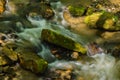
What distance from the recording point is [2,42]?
9.32m

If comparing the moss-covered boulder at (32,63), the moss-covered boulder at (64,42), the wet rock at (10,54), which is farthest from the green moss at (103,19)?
the wet rock at (10,54)

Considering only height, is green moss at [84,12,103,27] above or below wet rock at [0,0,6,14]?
below

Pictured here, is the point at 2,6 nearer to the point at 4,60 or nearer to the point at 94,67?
the point at 4,60

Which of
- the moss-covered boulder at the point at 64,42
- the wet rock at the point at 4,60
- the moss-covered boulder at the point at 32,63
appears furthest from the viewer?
the moss-covered boulder at the point at 64,42

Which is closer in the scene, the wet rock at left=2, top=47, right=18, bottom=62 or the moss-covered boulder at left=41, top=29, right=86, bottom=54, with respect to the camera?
the wet rock at left=2, top=47, right=18, bottom=62

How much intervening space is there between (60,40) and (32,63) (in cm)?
158

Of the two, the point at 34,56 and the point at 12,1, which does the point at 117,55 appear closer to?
the point at 34,56

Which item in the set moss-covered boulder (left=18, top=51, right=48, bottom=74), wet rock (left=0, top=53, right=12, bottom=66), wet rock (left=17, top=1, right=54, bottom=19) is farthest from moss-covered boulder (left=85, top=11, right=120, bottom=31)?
wet rock (left=0, top=53, right=12, bottom=66)

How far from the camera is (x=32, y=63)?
809cm

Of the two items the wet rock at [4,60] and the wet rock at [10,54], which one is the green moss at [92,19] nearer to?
the wet rock at [10,54]

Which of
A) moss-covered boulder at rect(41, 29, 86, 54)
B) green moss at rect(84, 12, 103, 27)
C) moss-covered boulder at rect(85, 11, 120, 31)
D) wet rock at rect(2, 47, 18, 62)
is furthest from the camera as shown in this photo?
green moss at rect(84, 12, 103, 27)

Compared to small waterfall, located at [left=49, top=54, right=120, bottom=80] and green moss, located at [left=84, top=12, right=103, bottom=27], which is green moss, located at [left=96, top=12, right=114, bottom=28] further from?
small waterfall, located at [left=49, top=54, right=120, bottom=80]

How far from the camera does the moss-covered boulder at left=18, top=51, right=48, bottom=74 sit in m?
8.05

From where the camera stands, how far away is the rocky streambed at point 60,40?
8336 millimetres
